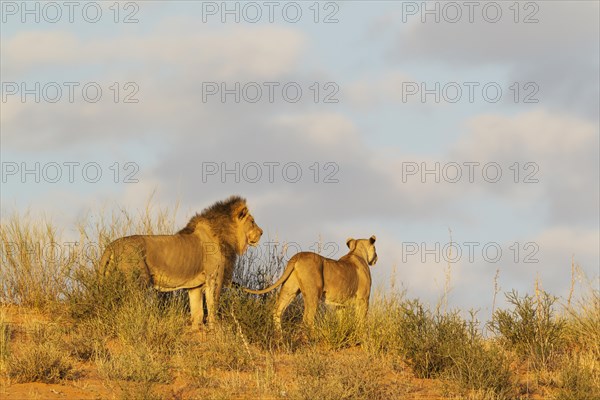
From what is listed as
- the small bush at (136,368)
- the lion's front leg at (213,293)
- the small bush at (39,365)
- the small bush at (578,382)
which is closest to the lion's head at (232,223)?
the lion's front leg at (213,293)

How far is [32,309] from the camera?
50.8 feet

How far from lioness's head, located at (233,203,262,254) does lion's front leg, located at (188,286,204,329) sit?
1124 millimetres

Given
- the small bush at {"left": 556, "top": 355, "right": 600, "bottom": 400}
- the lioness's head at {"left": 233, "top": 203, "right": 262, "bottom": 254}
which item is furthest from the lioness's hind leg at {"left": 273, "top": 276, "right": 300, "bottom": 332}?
the small bush at {"left": 556, "top": 355, "right": 600, "bottom": 400}

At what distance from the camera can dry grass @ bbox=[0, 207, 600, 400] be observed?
36.2 ft

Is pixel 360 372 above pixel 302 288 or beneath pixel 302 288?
beneath

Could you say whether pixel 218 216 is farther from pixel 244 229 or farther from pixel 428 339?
pixel 428 339

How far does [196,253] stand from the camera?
1484cm

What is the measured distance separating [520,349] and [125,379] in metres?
5.80

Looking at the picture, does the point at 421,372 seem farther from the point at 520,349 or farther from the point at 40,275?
the point at 40,275

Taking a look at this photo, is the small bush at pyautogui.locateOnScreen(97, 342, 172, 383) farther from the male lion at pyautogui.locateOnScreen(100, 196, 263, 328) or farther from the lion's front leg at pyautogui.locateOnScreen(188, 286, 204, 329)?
A: the lion's front leg at pyautogui.locateOnScreen(188, 286, 204, 329)

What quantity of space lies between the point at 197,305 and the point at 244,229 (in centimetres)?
156

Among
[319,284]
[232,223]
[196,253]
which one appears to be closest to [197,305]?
[196,253]

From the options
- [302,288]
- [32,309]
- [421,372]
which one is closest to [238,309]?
[302,288]

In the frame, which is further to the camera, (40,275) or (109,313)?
(40,275)
